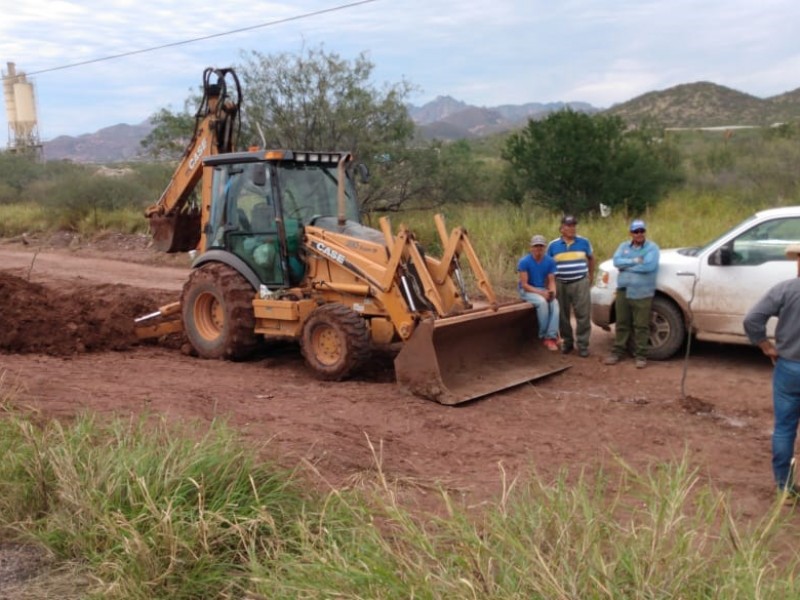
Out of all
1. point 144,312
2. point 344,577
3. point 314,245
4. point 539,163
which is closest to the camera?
point 344,577

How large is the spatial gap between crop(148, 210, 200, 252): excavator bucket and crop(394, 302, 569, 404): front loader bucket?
421cm

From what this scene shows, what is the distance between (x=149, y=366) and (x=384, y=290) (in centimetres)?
280

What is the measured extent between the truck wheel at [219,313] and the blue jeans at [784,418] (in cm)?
569

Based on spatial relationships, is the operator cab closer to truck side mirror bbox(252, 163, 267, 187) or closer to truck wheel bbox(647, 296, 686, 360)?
truck side mirror bbox(252, 163, 267, 187)

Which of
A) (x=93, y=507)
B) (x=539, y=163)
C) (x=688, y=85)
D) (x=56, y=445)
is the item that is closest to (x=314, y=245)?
(x=56, y=445)

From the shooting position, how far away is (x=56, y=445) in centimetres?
547

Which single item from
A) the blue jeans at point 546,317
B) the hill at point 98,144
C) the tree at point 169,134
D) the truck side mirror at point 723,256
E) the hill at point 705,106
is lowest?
the blue jeans at point 546,317

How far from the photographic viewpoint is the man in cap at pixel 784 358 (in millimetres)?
5918

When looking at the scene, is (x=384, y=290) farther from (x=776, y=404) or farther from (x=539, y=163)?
(x=539, y=163)

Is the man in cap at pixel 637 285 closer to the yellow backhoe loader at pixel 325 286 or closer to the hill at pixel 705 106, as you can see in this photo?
the yellow backhoe loader at pixel 325 286

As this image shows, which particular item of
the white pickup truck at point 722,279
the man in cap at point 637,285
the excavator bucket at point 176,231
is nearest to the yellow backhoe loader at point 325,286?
the excavator bucket at point 176,231

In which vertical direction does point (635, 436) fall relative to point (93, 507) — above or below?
below

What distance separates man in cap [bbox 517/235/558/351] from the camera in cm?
977

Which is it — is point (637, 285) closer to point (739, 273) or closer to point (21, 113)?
point (739, 273)
